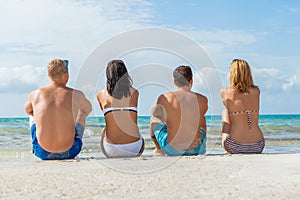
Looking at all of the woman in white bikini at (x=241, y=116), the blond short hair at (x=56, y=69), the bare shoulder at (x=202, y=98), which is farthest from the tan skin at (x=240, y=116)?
the blond short hair at (x=56, y=69)

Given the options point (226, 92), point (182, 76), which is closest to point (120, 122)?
point (182, 76)

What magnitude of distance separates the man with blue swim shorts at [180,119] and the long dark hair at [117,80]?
1.64ft

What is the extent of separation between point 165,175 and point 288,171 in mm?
1304

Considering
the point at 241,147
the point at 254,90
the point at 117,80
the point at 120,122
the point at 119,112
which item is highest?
the point at 117,80

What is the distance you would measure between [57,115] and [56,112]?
4 cm

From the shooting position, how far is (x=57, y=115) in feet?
19.0

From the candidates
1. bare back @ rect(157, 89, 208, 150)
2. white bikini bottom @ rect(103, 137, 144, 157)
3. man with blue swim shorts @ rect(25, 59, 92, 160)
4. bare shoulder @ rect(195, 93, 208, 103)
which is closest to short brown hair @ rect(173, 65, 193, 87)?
bare back @ rect(157, 89, 208, 150)

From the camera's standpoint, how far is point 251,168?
16.8ft

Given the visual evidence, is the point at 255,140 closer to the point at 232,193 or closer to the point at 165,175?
the point at 165,175

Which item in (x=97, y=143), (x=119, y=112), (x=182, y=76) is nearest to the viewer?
(x=119, y=112)

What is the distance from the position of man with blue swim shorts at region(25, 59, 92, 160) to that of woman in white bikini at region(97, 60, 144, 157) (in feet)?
1.01

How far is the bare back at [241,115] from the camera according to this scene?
643 cm

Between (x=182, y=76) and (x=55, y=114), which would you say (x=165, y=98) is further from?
(x=55, y=114)

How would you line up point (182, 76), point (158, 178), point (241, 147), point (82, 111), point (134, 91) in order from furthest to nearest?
point (241, 147) → point (182, 76) → point (134, 91) → point (82, 111) → point (158, 178)
